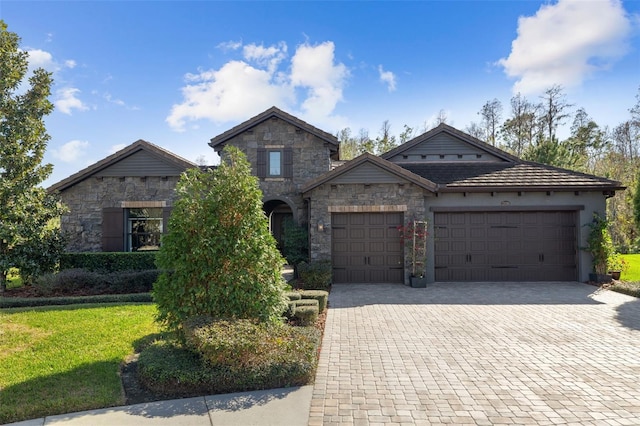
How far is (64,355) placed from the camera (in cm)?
557

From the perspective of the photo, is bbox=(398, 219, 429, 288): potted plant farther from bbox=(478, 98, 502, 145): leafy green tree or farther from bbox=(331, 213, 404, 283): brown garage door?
bbox=(478, 98, 502, 145): leafy green tree

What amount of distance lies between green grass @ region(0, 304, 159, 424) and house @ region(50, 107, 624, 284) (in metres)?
5.64

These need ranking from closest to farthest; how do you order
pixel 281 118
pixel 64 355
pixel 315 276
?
pixel 64 355, pixel 315 276, pixel 281 118

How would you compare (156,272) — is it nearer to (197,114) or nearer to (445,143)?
(197,114)

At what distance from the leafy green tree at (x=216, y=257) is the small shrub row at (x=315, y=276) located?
5807mm

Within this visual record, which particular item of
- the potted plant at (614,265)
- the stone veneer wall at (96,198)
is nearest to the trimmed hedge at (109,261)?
the stone veneer wall at (96,198)

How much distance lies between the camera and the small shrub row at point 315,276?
1144 centimetres

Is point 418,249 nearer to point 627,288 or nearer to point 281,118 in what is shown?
point 627,288

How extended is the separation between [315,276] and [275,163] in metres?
5.50

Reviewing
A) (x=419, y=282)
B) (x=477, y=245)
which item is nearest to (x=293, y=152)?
(x=419, y=282)

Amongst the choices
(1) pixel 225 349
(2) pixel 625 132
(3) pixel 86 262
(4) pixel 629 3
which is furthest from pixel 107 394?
(2) pixel 625 132

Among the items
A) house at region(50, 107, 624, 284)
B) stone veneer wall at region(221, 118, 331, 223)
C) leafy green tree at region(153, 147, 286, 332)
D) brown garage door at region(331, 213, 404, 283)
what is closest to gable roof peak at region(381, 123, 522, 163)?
house at region(50, 107, 624, 284)

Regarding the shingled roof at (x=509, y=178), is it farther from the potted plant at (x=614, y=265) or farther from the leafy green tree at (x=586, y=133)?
the leafy green tree at (x=586, y=133)

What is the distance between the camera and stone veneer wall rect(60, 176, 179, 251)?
13.5 metres
